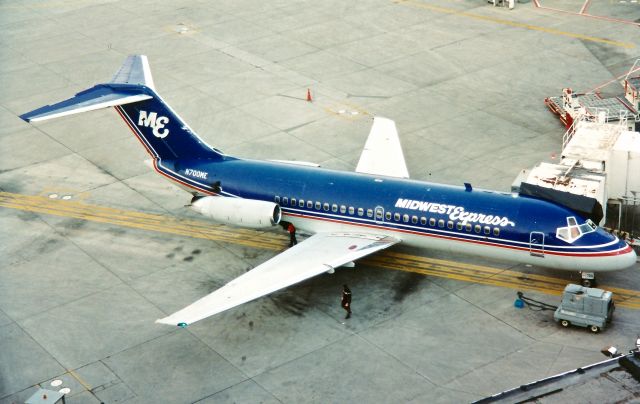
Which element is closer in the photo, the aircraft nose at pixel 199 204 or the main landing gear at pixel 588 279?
the main landing gear at pixel 588 279

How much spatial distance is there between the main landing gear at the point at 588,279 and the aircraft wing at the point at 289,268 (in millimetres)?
7362

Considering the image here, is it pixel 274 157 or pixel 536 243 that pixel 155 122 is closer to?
pixel 274 157

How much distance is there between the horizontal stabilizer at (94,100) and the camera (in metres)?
38.9

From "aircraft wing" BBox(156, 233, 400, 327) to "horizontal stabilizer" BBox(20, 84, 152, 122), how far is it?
988 cm

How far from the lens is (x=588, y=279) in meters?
36.8

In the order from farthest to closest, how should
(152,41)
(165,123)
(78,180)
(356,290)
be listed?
(152,41) → (78,180) → (165,123) → (356,290)

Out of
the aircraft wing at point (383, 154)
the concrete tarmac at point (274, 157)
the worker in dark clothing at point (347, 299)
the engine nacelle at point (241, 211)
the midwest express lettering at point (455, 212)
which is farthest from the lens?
the aircraft wing at point (383, 154)

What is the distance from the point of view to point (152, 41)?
64.3m

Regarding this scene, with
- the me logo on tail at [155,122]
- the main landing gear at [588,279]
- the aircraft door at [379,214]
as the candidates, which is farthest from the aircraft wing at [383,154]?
the main landing gear at [588,279]

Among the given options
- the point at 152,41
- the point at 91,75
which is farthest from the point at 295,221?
the point at 152,41

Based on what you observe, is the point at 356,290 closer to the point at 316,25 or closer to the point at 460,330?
the point at 460,330

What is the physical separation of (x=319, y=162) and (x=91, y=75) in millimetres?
18830

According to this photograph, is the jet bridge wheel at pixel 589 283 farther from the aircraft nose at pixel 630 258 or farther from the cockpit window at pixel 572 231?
the cockpit window at pixel 572 231

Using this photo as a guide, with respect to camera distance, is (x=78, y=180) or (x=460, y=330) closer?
(x=460, y=330)
